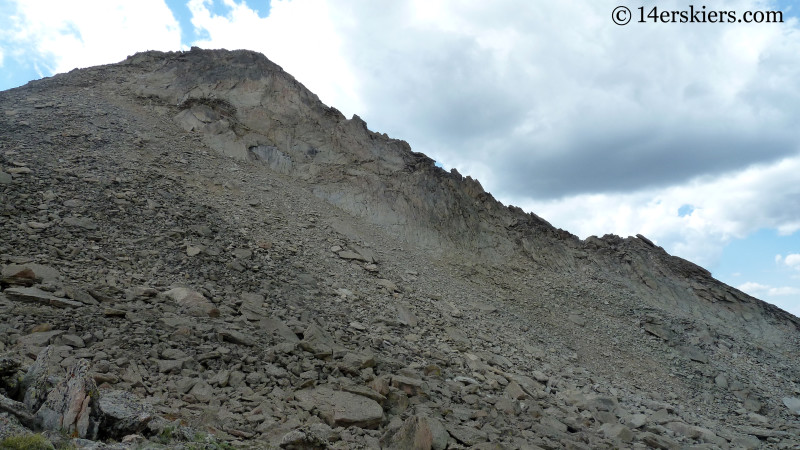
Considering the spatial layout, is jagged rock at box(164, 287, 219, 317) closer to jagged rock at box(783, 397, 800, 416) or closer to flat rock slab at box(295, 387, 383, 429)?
flat rock slab at box(295, 387, 383, 429)

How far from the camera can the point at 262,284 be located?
11.6m

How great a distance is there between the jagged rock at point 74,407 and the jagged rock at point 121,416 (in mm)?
113

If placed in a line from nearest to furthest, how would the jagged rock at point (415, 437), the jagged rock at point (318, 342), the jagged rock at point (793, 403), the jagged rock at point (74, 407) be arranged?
the jagged rock at point (74, 407), the jagged rock at point (415, 437), the jagged rock at point (318, 342), the jagged rock at point (793, 403)

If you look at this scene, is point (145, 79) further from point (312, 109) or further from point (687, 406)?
point (687, 406)

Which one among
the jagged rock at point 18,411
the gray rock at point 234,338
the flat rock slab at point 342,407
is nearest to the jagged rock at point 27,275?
the gray rock at point 234,338

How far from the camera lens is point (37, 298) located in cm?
819

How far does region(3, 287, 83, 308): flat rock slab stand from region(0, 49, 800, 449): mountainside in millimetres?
52

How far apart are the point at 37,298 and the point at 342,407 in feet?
17.3

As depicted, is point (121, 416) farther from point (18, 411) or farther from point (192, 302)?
point (192, 302)

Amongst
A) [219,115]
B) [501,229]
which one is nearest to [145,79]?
[219,115]

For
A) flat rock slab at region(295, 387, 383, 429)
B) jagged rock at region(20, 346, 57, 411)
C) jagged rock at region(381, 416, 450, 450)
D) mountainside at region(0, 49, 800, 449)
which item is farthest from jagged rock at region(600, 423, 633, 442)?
jagged rock at region(20, 346, 57, 411)

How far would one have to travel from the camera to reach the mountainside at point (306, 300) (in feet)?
23.3

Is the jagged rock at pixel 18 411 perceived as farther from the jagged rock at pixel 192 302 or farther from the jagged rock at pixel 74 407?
the jagged rock at pixel 192 302

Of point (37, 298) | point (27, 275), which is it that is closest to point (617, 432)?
point (37, 298)
